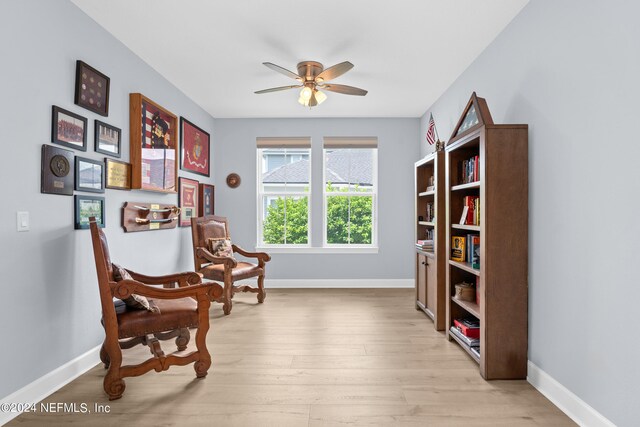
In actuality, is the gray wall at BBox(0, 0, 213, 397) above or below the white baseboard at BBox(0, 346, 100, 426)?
above

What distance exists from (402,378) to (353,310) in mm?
1716

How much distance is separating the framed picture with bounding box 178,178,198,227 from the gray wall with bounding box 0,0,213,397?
1275mm

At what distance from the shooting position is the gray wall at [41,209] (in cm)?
198

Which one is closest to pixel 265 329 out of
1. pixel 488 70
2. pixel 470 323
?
pixel 470 323

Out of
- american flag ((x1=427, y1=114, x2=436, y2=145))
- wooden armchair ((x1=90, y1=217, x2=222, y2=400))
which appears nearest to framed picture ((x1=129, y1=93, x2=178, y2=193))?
wooden armchair ((x1=90, y1=217, x2=222, y2=400))

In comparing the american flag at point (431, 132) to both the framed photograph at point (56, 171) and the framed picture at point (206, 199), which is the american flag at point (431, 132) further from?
the framed photograph at point (56, 171)

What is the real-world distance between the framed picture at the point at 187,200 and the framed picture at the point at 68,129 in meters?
1.69

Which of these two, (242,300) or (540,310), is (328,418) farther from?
(242,300)

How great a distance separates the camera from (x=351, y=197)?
5527 mm

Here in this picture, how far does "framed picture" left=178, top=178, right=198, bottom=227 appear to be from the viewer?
4254 mm

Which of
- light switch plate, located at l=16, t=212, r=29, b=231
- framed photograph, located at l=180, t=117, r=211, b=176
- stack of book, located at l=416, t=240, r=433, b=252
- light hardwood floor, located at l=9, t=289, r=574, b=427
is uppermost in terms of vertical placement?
framed photograph, located at l=180, t=117, r=211, b=176

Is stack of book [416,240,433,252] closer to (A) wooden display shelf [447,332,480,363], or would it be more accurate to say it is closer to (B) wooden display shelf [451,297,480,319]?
(B) wooden display shelf [451,297,480,319]

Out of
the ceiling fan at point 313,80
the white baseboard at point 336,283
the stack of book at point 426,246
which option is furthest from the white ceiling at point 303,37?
the white baseboard at point 336,283

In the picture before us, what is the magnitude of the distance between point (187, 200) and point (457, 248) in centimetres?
322
